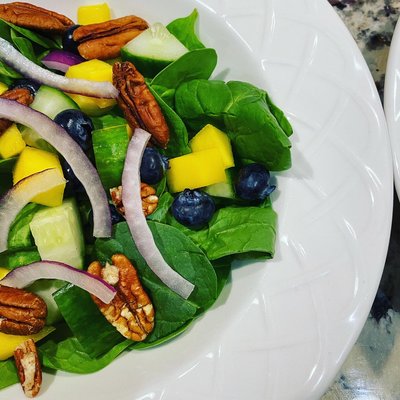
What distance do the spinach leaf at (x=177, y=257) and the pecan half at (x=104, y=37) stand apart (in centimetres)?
41

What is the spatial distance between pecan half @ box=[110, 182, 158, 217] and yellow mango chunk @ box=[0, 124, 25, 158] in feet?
0.72

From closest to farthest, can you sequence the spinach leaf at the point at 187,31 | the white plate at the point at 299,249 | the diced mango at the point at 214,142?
the white plate at the point at 299,249 → the diced mango at the point at 214,142 → the spinach leaf at the point at 187,31

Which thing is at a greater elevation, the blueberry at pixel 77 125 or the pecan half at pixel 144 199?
the blueberry at pixel 77 125

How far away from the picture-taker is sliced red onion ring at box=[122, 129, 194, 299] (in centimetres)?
112

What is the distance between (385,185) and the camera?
113cm

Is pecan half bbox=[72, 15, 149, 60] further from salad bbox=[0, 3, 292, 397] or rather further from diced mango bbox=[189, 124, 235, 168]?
diced mango bbox=[189, 124, 235, 168]

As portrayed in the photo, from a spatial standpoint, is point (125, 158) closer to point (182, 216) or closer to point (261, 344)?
point (182, 216)

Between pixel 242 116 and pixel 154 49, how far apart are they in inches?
10.7

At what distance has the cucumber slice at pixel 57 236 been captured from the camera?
113 centimetres

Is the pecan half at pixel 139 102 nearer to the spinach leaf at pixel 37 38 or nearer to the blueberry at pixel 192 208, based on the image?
the blueberry at pixel 192 208

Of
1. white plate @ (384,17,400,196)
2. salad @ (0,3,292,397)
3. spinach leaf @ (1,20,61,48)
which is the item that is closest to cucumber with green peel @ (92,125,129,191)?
salad @ (0,3,292,397)

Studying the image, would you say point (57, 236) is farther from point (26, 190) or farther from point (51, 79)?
point (51, 79)

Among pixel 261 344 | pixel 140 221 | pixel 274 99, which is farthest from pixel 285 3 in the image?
pixel 261 344

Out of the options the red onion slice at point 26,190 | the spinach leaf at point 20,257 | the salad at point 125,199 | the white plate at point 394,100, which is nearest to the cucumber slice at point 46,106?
the salad at point 125,199
